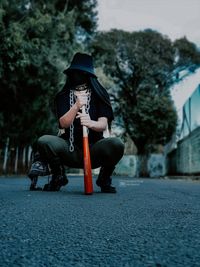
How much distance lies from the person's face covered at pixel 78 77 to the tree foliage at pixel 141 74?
696 inches

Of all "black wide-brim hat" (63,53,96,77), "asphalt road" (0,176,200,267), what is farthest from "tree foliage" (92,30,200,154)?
"asphalt road" (0,176,200,267)

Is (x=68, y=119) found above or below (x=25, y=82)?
below

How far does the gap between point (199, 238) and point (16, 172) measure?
45.3 feet

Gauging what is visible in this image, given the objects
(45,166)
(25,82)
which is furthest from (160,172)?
(45,166)

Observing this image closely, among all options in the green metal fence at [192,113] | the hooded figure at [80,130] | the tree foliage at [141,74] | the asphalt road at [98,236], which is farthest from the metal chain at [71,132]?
the tree foliage at [141,74]

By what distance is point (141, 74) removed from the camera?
77.0 ft

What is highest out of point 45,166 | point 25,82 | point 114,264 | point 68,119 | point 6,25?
point 6,25

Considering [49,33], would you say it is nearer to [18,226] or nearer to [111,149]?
[111,149]

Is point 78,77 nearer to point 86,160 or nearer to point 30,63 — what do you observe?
point 86,160

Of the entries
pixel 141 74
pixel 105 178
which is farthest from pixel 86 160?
pixel 141 74

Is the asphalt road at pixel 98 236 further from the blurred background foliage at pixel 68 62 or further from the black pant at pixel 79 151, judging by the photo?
the blurred background foliage at pixel 68 62

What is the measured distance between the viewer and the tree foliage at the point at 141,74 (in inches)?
857

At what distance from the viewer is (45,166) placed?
399 centimetres

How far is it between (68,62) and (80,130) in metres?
9.74
